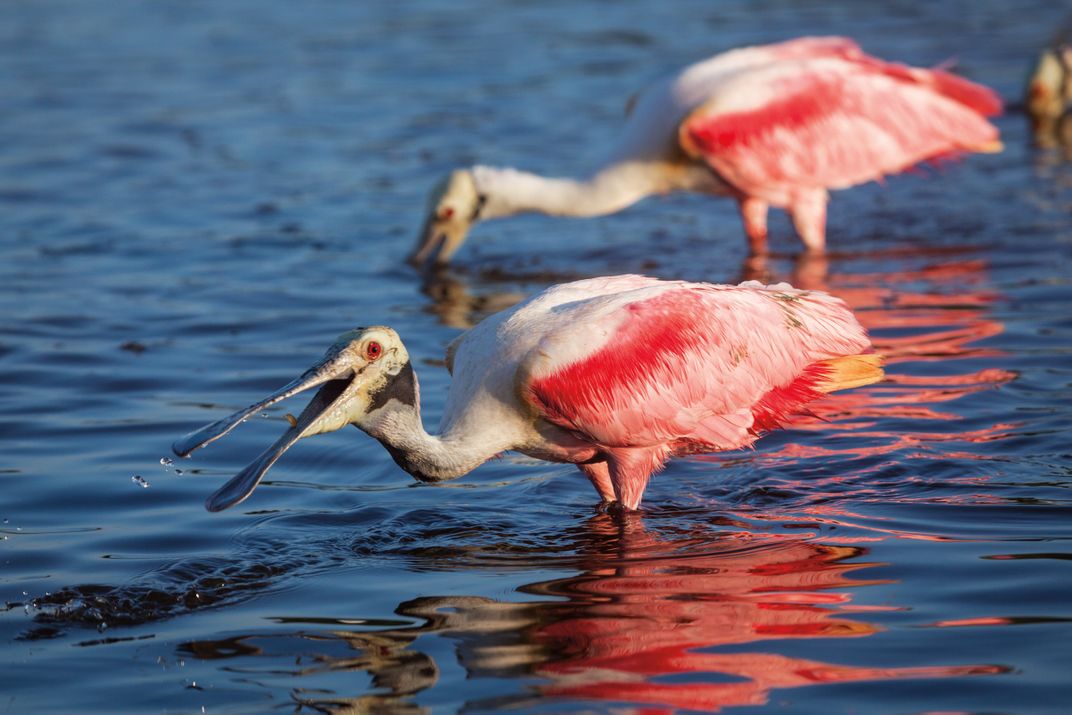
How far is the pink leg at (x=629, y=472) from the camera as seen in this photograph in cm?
684

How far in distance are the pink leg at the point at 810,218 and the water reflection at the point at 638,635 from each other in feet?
18.1

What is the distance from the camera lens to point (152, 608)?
5.86 m

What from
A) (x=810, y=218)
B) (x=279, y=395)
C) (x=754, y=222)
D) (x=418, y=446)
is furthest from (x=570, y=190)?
(x=279, y=395)

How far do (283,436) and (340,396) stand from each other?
273mm

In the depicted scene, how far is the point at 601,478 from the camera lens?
23.5ft

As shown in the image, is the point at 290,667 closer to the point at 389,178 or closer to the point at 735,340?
the point at 735,340

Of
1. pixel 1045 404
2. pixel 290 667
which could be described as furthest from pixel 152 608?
pixel 1045 404

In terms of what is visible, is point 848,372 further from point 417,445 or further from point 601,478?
point 417,445

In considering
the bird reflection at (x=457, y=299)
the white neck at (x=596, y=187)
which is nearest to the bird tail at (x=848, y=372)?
the bird reflection at (x=457, y=299)

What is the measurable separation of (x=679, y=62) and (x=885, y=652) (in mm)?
14222

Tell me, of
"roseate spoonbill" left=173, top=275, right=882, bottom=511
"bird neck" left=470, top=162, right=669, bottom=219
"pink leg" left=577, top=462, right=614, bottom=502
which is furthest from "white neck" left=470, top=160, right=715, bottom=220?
"pink leg" left=577, top=462, right=614, bottom=502

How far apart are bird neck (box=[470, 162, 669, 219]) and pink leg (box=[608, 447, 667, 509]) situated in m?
4.80

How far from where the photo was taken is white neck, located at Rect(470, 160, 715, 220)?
11.5 m

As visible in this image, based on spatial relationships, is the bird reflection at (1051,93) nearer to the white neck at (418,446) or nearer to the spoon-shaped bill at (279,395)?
the white neck at (418,446)
